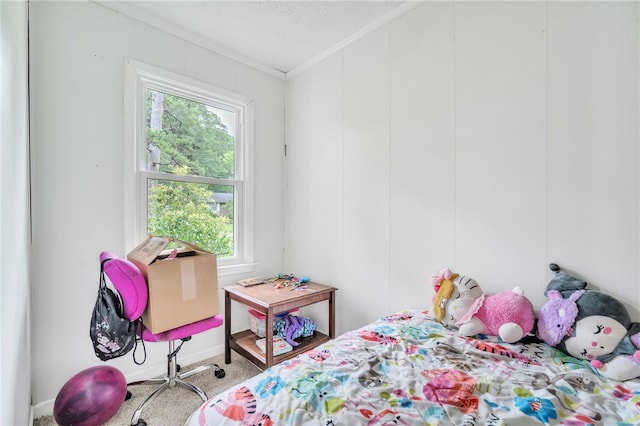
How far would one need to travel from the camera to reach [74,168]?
1896 mm

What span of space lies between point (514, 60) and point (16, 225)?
2.46 m

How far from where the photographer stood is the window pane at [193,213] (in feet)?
7.44

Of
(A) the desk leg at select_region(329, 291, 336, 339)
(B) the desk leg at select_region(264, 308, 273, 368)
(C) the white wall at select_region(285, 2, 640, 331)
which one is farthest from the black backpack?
(C) the white wall at select_region(285, 2, 640, 331)

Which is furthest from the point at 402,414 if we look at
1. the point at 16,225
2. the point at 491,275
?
the point at 16,225

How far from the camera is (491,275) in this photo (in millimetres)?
1698

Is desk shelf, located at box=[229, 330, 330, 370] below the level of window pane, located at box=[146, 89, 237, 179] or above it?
below

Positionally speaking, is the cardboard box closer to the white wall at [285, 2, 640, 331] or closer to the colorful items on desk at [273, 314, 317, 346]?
the colorful items on desk at [273, 314, 317, 346]

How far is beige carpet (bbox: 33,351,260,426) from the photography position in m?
1.75

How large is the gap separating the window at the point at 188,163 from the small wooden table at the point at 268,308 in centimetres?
39

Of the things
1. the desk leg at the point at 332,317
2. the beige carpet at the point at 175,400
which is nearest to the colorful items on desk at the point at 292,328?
the desk leg at the point at 332,317

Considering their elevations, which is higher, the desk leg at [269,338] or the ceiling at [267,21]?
the ceiling at [267,21]

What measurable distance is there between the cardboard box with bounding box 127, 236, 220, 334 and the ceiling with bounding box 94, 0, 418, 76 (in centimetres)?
160

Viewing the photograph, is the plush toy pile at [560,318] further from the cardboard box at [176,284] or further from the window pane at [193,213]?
the window pane at [193,213]

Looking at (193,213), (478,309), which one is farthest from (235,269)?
(478,309)
